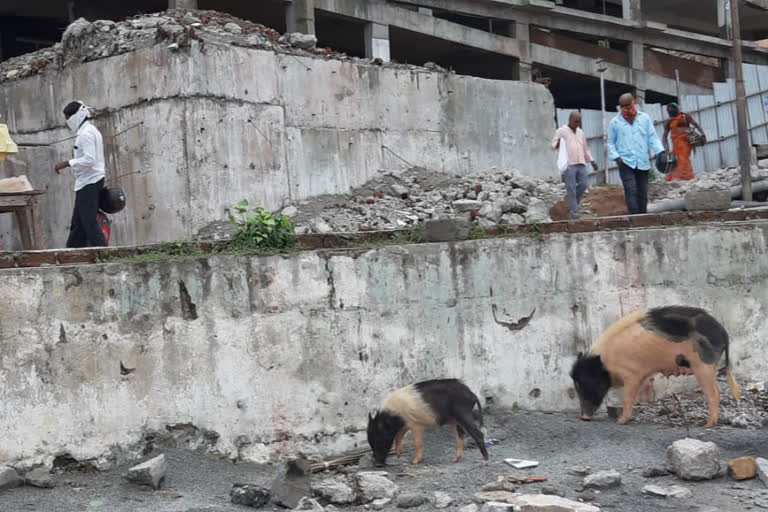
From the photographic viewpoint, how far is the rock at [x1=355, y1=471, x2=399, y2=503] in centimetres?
658

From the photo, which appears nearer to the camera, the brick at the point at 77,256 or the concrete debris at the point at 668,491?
the concrete debris at the point at 668,491

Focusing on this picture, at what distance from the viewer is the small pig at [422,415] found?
23.6ft

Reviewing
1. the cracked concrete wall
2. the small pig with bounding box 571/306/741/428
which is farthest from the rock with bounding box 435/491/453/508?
the cracked concrete wall

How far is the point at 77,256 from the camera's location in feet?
23.3

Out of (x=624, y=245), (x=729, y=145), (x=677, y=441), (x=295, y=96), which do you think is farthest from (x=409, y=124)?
(x=729, y=145)

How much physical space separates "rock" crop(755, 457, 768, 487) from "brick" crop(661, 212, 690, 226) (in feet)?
8.42

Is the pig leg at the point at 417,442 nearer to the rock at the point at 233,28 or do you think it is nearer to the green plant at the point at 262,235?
the green plant at the point at 262,235

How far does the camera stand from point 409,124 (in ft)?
44.8

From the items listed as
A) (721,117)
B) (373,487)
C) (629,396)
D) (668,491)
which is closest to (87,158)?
(373,487)

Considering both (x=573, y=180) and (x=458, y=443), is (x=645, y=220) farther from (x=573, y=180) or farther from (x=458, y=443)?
(x=458, y=443)

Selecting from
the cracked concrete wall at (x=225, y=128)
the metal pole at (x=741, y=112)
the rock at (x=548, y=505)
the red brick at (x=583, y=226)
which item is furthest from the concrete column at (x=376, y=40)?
the rock at (x=548, y=505)

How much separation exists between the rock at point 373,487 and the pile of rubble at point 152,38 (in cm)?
619

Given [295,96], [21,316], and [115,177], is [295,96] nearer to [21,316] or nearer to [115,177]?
[115,177]

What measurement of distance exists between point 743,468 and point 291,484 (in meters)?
3.15
